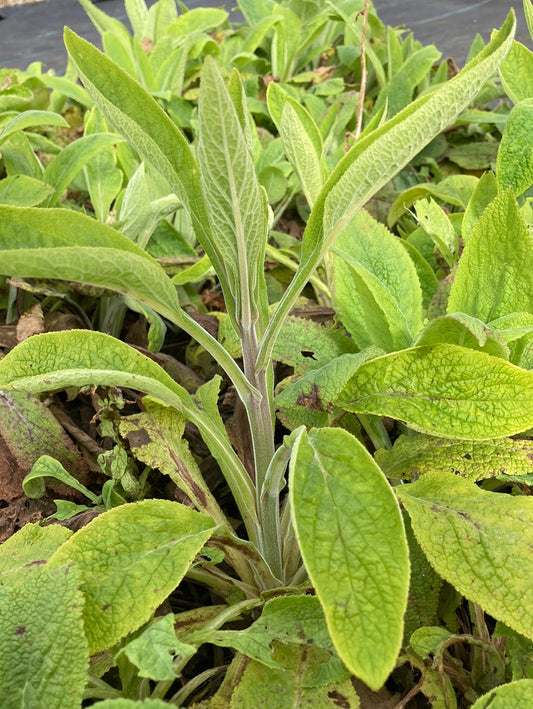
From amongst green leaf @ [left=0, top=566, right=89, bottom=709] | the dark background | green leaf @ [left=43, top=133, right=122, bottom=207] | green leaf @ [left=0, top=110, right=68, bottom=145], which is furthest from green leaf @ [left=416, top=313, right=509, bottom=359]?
the dark background

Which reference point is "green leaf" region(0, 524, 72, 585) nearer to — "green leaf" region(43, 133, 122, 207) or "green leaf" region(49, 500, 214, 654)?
"green leaf" region(49, 500, 214, 654)

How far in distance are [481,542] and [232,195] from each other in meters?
0.44

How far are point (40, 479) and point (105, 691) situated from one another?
1.20 feet

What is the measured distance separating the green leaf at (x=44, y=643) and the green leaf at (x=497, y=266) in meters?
0.58

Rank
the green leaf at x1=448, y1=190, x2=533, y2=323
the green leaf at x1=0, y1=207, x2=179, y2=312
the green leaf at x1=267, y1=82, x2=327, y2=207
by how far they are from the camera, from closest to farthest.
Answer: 1. the green leaf at x1=0, y1=207, x2=179, y2=312
2. the green leaf at x1=448, y1=190, x2=533, y2=323
3. the green leaf at x1=267, y1=82, x2=327, y2=207

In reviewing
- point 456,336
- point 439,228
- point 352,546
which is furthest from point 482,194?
point 352,546

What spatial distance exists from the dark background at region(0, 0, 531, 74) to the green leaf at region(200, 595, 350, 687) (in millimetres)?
2521

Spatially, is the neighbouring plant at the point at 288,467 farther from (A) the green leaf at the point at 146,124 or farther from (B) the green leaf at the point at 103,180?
(B) the green leaf at the point at 103,180

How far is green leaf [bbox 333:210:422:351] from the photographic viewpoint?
916 millimetres

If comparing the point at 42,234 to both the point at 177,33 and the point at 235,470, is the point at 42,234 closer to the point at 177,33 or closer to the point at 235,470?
the point at 235,470

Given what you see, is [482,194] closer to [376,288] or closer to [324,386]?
[376,288]

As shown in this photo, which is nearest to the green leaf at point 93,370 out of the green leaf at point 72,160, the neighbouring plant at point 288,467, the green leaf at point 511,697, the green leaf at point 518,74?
the neighbouring plant at point 288,467

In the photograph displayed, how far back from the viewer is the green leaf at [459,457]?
801 mm

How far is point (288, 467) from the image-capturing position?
804 millimetres
